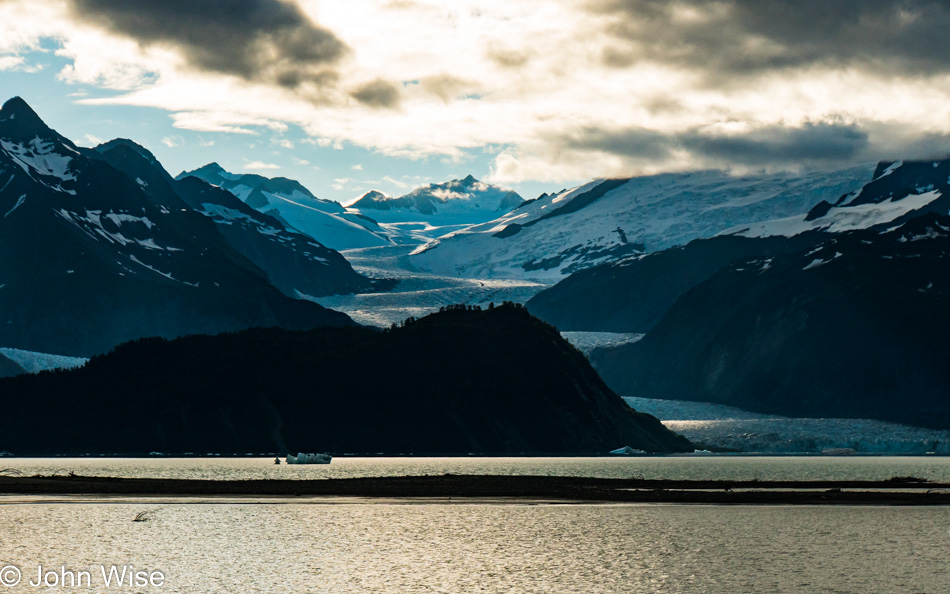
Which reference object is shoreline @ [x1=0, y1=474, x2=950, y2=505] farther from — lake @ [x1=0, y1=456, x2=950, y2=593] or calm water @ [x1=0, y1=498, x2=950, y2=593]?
calm water @ [x1=0, y1=498, x2=950, y2=593]

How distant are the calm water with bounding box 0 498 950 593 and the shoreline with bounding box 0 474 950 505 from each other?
27.4ft

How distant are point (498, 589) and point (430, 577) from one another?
19.9 feet

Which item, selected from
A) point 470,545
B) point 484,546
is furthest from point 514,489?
point 484,546

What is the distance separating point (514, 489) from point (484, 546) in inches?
1838

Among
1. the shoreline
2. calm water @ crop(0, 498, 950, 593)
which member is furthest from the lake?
the shoreline

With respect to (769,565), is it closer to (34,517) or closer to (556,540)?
(556,540)

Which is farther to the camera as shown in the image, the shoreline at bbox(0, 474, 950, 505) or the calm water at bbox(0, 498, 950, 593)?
the shoreline at bbox(0, 474, 950, 505)

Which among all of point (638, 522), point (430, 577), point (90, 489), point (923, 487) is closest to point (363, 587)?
point (430, 577)

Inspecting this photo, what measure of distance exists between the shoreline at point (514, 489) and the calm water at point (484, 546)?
329 inches

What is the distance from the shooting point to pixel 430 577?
73875 millimetres

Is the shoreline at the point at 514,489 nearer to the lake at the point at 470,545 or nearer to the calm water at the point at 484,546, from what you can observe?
the lake at the point at 470,545

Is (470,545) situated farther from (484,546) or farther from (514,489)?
(514,489)

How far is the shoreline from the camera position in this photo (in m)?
127

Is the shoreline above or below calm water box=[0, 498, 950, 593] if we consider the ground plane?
below
